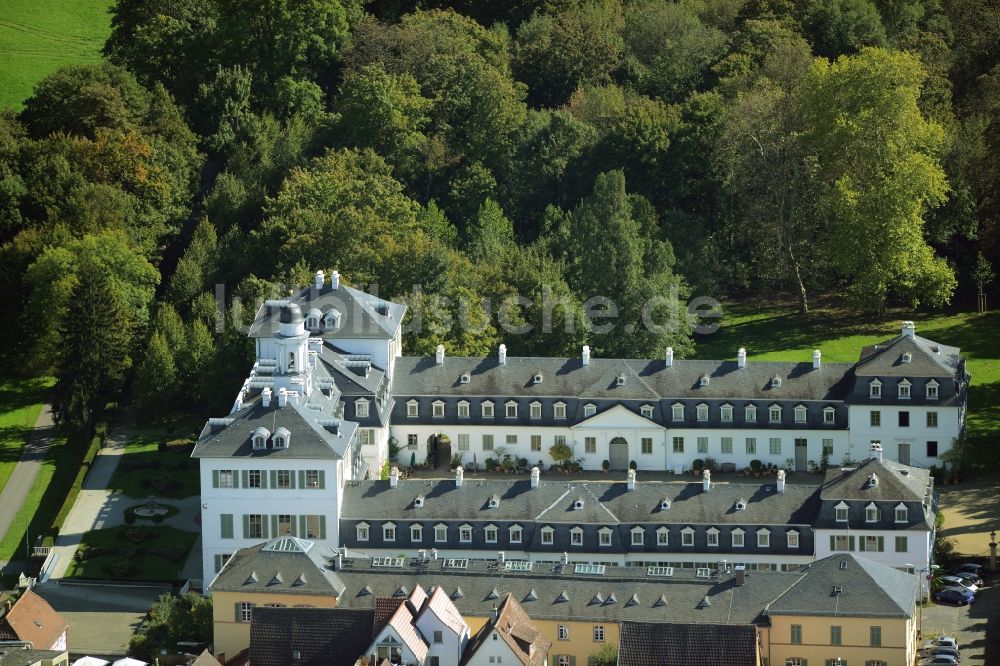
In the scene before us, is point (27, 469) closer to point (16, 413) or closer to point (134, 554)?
point (16, 413)

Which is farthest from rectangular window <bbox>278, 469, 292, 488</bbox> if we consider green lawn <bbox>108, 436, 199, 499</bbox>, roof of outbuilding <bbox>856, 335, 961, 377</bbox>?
roof of outbuilding <bbox>856, 335, 961, 377</bbox>

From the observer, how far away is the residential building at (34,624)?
115875 mm

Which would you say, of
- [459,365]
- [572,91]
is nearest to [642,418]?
[459,365]

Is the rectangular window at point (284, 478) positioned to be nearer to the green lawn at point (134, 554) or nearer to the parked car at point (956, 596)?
the green lawn at point (134, 554)

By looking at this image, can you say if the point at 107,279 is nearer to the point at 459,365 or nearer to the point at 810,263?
the point at 459,365

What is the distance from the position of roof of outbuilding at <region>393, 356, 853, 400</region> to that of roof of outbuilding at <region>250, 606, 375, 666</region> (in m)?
30.5

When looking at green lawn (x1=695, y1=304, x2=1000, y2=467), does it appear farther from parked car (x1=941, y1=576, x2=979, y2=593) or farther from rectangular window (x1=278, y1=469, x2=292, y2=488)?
rectangular window (x1=278, y1=469, x2=292, y2=488)

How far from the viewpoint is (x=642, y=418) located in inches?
5458

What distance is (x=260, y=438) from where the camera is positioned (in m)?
125

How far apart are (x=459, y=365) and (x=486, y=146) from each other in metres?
39.0

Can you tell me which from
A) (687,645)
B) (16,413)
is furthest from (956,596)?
(16,413)

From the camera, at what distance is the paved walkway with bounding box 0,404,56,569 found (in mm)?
139250

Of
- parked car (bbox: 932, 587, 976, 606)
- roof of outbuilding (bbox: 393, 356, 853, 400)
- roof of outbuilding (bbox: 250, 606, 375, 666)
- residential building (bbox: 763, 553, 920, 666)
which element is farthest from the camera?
roof of outbuilding (bbox: 393, 356, 853, 400)

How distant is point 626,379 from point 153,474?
31021mm
